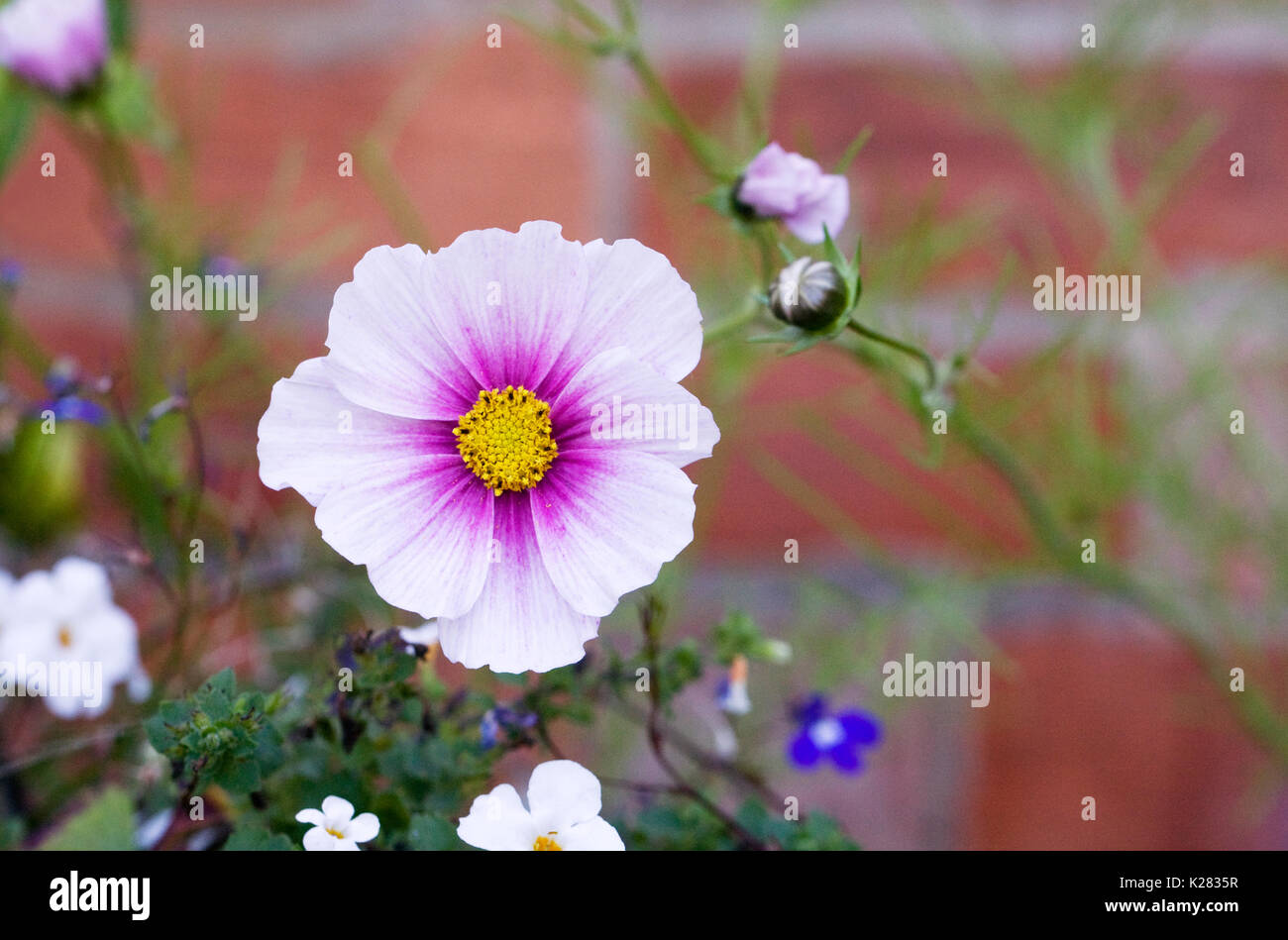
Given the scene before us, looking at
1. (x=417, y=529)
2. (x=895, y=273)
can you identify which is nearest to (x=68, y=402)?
(x=417, y=529)

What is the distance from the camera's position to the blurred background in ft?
1.73

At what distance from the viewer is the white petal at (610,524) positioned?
19cm

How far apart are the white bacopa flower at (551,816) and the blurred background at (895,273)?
304mm

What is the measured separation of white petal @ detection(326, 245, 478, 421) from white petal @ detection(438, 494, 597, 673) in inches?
1.3

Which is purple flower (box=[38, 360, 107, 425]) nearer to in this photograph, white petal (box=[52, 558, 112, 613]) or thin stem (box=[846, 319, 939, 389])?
white petal (box=[52, 558, 112, 613])

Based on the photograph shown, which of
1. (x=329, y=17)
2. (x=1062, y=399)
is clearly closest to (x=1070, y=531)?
(x=1062, y=399)

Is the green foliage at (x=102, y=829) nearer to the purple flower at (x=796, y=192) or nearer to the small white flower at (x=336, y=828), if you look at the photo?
the small white flower at (x=336, y=828)

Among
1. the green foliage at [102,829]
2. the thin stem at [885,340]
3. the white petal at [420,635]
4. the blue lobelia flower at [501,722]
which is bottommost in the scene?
the green foliage at [102,829]

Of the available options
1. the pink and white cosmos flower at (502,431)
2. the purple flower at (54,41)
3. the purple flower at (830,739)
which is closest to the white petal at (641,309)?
the pink and white cosmos flower at (502,431)

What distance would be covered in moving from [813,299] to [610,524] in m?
0.06

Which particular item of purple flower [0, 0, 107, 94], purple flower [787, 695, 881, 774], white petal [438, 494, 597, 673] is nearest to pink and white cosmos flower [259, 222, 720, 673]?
white petal [438, 494, 597, 673]

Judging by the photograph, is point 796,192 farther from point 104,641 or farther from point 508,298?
point 104,641

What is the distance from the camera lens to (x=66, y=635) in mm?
279

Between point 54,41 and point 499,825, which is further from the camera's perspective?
point 54,41
